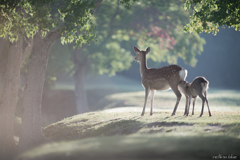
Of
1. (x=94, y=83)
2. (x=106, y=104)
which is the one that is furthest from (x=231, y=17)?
(x=94, y=83)

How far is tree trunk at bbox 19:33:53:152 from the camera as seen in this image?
44.8 feet

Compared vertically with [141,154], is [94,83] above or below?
above

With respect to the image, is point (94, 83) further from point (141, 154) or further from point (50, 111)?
point (141, 154)

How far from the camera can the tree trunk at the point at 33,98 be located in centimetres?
1365

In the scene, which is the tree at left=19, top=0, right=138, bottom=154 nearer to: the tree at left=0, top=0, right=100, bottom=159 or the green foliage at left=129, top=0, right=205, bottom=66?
the tree at left=0, top=0, right=100, bottom=159

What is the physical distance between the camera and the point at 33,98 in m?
13.7

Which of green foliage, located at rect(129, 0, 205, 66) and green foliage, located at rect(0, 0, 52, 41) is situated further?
green foliage, located at rect(129, 0, 205, 66)

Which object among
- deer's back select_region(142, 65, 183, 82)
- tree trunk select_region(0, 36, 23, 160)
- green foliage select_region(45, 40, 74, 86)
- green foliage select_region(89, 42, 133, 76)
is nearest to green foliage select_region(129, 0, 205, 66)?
green foliage select_region(89, 42, 133, 76)

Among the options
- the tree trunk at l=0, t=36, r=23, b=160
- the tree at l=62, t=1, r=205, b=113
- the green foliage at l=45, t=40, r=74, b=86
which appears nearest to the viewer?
the tree trunk at l=0, t=36, r=23, b=160

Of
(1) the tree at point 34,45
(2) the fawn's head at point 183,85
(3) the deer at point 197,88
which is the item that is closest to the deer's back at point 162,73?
(2) the fawn's head at point 183,85

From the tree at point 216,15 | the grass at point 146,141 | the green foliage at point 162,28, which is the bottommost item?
the grass at point 146,141

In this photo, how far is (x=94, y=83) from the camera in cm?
5456

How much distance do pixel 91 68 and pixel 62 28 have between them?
23.1m

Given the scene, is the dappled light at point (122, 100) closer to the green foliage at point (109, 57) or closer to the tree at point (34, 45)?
the tree at point (34, 45)
